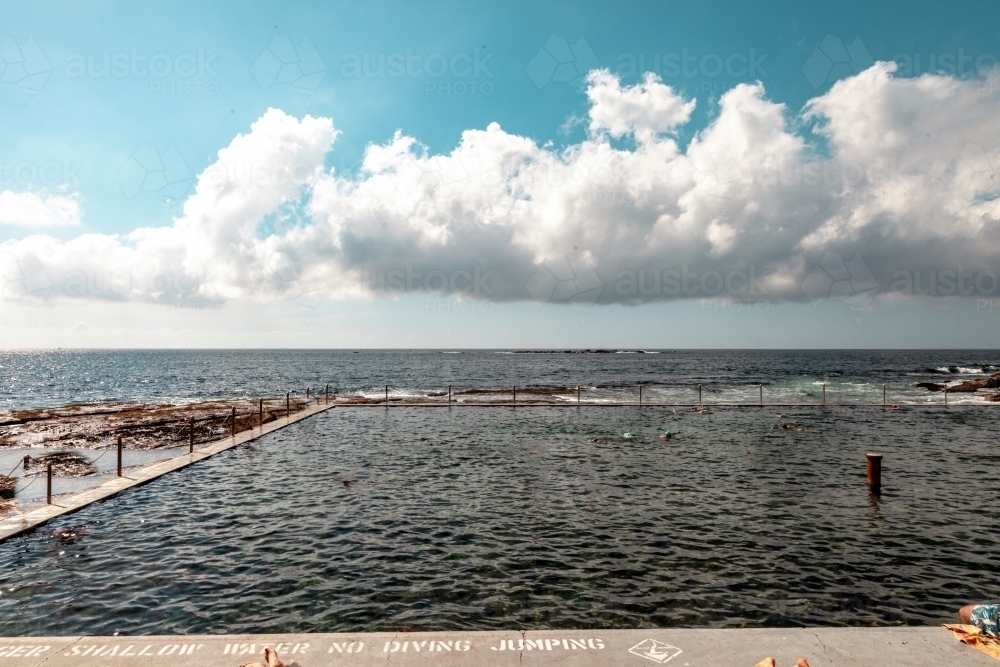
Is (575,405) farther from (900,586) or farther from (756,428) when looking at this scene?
(900,586)

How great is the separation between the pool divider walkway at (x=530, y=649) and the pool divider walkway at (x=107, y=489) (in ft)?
24.9

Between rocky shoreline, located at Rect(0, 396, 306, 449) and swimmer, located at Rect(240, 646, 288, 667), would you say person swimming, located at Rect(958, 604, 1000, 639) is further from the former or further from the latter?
rocky shoreline, located at Rect(0, 396, 306, 449)

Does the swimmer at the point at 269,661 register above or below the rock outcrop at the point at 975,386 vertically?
above

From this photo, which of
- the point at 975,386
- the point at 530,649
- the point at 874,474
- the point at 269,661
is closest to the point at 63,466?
the point at 269,661

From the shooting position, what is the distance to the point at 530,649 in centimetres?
698

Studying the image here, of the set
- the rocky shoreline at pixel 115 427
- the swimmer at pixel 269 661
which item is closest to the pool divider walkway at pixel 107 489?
the rocky shoreline at pixel 115 427

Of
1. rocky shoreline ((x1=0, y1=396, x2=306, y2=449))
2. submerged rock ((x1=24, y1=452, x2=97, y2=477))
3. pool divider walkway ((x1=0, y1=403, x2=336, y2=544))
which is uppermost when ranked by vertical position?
pool divider walkway ((x1=0, y1=403, x2=336, y2=544))

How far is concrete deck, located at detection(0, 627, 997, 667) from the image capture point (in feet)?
22.1

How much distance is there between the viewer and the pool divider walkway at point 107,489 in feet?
43.7

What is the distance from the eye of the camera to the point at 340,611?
9133 millimetres

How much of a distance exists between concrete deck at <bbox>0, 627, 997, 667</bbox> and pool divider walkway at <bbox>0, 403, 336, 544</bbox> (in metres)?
7.52

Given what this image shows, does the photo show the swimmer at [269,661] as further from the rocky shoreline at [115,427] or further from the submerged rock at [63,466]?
the rocky shoreline at [115,427]


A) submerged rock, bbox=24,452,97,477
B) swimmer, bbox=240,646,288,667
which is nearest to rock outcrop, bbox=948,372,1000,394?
swimmer, bbox=240,646,288,667

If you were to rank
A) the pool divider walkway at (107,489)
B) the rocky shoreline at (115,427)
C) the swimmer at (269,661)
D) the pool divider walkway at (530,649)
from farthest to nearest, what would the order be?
the rocky shoreline at (115,427), the pool divider walkway at (107,489), the pool divider walkway at (530,649), the swimmer at (269,661)
